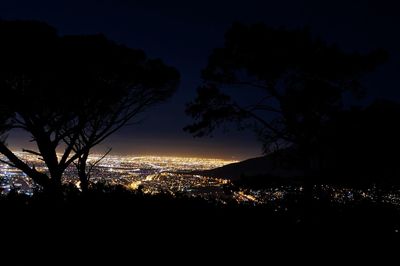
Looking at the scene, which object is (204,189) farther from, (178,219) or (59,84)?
(178,219)

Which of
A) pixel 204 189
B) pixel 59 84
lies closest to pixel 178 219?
pixel 59 84

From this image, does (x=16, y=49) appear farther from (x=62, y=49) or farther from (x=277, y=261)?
(x=277, y=261)

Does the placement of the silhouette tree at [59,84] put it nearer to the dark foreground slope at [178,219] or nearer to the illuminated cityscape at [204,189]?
the illuminated cityscape at [204,189]

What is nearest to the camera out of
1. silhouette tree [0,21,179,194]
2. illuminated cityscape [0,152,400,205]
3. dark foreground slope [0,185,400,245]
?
dark foreground slope [0,185,400,245]

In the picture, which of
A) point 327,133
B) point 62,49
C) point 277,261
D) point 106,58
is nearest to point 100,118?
point 106,58

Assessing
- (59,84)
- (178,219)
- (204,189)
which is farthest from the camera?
(204,189)

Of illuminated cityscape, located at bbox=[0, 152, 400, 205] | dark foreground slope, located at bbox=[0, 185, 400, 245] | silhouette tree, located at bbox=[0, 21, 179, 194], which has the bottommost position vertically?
dark foreground slope, located at bbox=[0, 185, 400, 245]

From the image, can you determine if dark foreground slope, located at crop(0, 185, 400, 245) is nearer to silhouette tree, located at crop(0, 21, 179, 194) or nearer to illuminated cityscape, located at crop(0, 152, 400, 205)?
illuminated cityscape, located at crop(0, 152, 400, 205)

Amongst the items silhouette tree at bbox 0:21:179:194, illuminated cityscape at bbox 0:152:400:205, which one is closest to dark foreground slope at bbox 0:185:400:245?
illuminated cityscape at bbox 0:152:400:205

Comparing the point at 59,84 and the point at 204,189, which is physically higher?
the point at 59,84
